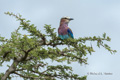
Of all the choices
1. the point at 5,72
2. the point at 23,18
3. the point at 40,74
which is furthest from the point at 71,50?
the point at 5,72

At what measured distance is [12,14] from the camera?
33.5 ft

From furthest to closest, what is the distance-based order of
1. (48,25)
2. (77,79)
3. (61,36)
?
(77,79) → (61,36) → (48,25)

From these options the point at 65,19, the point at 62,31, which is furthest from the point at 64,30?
the point at 65,19

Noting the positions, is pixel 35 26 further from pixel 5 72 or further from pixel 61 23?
pixel 5 72

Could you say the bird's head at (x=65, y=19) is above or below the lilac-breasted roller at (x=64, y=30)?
above

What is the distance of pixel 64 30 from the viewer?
36.5 ft

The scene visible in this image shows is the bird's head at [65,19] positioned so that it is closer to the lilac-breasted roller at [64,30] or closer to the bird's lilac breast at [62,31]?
the lilac-breasted roller at [64,30]

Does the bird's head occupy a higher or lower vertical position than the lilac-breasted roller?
higher

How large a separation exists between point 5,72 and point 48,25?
4.41m

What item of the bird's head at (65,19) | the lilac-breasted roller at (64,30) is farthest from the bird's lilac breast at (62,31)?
the bird's head at (65,19)

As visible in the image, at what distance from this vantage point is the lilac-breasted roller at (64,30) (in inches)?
427

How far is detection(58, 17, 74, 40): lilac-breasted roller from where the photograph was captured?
35.6 feet

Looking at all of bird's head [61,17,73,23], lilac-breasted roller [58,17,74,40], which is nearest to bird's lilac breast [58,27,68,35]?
lilac-breasted roller [58,17,74,40]

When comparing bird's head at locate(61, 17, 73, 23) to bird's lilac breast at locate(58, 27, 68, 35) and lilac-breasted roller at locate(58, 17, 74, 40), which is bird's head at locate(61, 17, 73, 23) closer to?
lilac-breasted roller at locate(58, 17, 74, 40)
